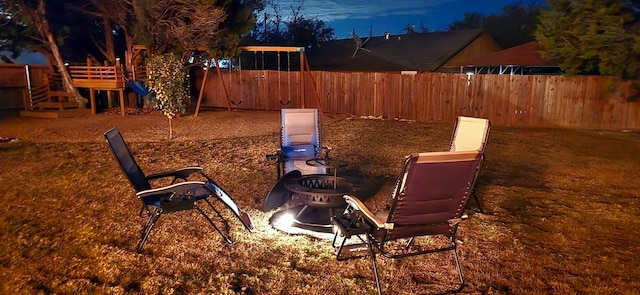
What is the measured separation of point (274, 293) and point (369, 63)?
758 inches

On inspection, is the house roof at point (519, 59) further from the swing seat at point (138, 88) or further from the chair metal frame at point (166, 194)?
the chair metal frame at point (166, 194)

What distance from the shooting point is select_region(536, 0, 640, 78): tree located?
10.5 metres

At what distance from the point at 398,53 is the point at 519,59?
7678 mm

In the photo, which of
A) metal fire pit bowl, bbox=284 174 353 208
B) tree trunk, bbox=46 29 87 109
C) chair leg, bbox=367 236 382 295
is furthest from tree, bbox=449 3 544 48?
chair leg, bbox=367 236 382 295

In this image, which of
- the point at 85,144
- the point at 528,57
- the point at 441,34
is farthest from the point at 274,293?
the point at 441,34

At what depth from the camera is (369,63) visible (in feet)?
71.2

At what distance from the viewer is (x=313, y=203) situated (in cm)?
431

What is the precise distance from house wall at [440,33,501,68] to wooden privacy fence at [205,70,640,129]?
695 centimetres

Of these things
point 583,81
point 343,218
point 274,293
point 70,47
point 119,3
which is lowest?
point 274,293

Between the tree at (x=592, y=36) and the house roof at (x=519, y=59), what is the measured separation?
1475 mm

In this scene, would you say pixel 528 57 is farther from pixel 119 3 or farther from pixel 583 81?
pixel 119 3

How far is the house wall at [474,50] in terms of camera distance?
2086 cm

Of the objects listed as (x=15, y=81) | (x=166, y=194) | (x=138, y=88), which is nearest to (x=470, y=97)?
(x=138, y=88)

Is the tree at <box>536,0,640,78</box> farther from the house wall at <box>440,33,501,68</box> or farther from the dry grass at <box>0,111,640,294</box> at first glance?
the house wall at <box>440,33,501,68</box>
